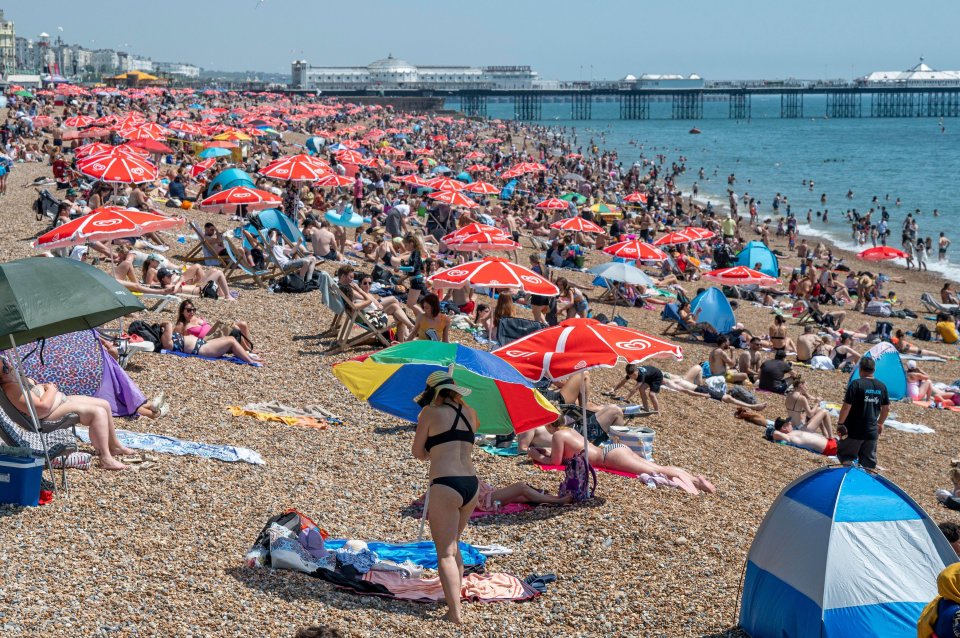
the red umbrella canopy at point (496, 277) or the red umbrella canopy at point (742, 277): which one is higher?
the red umbrella canopy at point (496, 277)

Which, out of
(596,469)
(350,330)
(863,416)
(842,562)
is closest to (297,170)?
(350,330)

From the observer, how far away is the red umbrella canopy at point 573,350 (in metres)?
6.22

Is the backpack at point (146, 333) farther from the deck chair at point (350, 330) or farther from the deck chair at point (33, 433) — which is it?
the deck chair at point (33, 433)

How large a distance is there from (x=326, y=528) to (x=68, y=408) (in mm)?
1650

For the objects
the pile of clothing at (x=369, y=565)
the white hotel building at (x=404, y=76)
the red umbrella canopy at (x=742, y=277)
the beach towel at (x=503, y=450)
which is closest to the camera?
the pile of clothing at (x=369, y=565)

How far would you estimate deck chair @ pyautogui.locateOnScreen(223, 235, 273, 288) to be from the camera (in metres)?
13.3

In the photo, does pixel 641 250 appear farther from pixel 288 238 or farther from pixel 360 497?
pixel 360 497

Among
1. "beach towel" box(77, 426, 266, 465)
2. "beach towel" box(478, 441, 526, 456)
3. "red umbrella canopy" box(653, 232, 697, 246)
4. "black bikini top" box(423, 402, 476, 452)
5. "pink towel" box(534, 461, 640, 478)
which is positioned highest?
"red umbrella canopy" box(653, 232, 697, 246)

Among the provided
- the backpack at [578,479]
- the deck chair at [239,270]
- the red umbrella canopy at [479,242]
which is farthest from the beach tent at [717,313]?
the backpack at [578,479]

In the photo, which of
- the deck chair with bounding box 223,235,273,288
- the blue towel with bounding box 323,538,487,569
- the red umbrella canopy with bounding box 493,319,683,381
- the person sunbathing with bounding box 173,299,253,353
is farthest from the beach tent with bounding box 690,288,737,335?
the blue towel with bounding box 323,538,487,569

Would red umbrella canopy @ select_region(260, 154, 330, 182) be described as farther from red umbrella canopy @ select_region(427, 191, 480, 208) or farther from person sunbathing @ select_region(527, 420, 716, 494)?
person sunbathing @ select_region(527, 420, 716, 494)

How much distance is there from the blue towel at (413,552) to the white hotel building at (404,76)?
126253mm

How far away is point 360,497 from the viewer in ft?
21.2

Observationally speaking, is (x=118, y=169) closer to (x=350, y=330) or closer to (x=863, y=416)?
(x=350, y=330)
